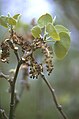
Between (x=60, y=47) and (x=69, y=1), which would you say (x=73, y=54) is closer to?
(x=69, y=1)

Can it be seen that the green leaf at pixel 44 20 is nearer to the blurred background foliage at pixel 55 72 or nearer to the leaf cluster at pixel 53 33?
the leaf cluster at pixel 53 33

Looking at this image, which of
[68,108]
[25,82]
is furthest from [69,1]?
[25,82]

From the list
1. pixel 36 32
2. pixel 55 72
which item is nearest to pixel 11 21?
pixel 36 32

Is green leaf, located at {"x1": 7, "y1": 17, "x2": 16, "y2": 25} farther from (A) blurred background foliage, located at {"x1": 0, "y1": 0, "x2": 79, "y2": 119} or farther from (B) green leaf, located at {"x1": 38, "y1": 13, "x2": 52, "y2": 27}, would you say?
(A) blurred background foliage, located at {"x1": 0, "y1": 0, "x2": 79, "y2": 119}

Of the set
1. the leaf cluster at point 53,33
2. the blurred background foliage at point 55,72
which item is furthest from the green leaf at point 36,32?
the blurred background foliage at point 55,72

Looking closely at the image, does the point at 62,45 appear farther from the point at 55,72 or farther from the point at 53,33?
the point at 55,72
